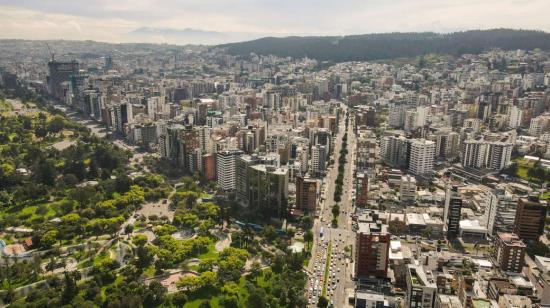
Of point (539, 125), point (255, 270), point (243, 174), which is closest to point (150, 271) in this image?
point (255, 270)

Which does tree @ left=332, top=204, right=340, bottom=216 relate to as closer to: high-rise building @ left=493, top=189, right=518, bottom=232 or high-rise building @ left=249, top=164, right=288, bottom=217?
high-rise building @ left=249, top=164, right=288, bottom=217

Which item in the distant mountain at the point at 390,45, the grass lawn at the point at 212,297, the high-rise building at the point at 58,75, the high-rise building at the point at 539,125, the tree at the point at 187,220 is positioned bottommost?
the grass lawn at the point at 212,297

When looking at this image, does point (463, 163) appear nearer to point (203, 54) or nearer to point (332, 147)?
point (332, 147)

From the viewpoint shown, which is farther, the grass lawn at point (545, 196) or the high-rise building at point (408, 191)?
the grass lawn at point (545, 196)

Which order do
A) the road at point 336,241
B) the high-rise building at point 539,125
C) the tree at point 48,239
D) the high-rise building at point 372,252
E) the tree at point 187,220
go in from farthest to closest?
the high-rise building at point 539,125, the tree at point 187,220, the tree at point 48,239, the high-rise building at point 372,252, the road at point 336,241

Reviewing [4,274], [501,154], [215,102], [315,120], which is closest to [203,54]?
[215,102]

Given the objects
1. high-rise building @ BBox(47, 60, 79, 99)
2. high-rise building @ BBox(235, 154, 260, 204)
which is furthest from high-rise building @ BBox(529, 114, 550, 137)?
high-rise building @ BBox(47, 60, 79, 99)

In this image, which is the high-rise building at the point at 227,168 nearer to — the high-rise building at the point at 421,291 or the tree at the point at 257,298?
the tree at the point at 257,298

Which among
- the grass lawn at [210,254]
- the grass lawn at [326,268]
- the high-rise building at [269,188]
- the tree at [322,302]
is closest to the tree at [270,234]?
the high-rise building at [269,188]
